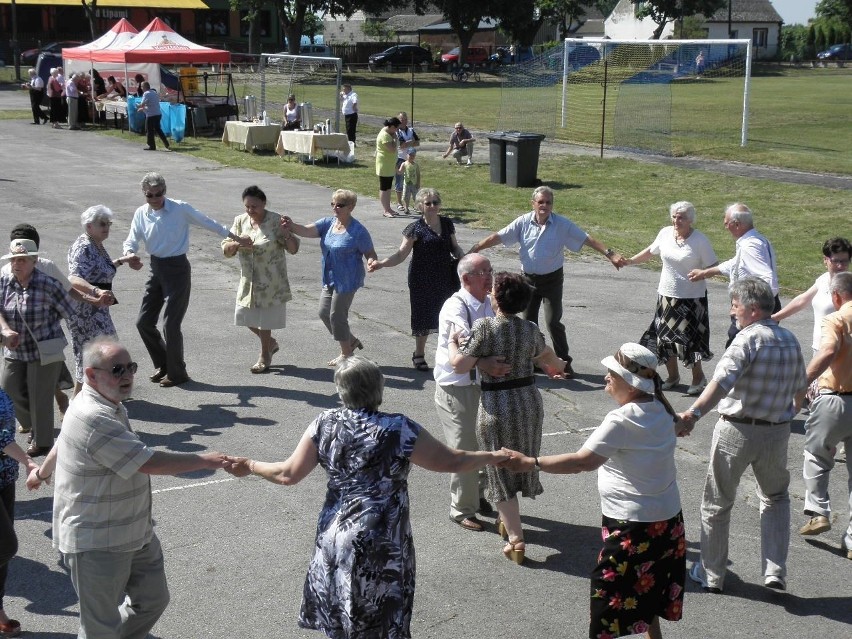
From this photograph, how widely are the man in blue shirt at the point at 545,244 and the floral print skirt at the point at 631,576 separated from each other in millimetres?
4844

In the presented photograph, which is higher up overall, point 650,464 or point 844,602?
point 650,464

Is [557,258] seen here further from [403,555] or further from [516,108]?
[516,108]

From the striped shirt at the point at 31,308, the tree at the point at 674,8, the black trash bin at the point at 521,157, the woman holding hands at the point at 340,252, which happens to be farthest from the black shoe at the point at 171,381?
the tree at the point at 674,8

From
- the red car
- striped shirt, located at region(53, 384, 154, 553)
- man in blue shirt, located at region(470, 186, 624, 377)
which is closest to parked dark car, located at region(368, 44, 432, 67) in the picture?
the red car

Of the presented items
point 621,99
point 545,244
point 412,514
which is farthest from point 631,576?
point 621,99

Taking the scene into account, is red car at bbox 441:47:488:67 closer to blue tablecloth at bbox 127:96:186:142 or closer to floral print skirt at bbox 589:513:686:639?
blue tablecloth at bbox 127:96:186:142

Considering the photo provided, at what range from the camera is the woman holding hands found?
31.6 ft

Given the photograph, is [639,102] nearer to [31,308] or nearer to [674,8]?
[31,308]

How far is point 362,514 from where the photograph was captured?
435 centimetres

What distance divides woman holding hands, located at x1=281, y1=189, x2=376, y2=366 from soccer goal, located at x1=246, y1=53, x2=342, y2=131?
18343 mm

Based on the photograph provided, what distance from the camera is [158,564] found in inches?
189

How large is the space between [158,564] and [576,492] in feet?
11.5

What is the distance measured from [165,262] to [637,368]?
5.69m

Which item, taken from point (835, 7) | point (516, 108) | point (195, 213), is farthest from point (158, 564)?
point (835, 7)
